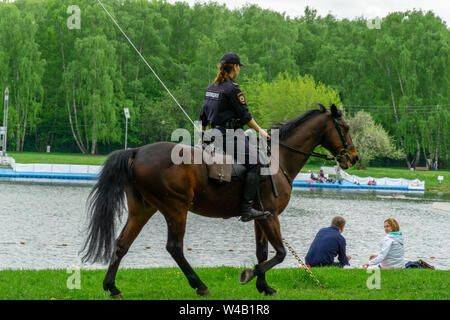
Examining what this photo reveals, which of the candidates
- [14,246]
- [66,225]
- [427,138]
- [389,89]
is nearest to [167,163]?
[14,246]

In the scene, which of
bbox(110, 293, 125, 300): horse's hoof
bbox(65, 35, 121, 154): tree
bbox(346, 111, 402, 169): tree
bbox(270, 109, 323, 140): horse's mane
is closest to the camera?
bbox(110, 293, 125, 300): horse's hoof

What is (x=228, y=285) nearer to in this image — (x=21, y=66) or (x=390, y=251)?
(x=390, y=251)

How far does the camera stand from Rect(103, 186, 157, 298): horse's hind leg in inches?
298

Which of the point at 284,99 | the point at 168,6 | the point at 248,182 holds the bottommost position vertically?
the point at 248,182

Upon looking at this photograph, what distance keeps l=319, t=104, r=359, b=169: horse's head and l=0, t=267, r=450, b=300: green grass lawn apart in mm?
1975

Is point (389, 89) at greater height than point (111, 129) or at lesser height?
greater

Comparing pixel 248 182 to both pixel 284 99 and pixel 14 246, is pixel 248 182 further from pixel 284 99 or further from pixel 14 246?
pixel 284 99

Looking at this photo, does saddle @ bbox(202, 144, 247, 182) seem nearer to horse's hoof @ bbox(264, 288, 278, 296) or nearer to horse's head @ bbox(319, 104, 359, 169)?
horse's hoof @ bbox(264, 288, 278, 296)

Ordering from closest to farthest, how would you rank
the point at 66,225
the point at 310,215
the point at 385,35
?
the point at 66,225 < the point at 310,215 < the point at 385,35

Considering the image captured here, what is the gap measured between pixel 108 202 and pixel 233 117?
2115 millimetres

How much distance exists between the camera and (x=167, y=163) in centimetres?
753

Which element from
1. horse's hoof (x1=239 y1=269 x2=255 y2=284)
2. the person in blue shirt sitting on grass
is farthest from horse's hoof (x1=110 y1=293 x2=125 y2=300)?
the person in blue shirt sitting on grass

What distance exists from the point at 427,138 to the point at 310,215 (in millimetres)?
47756

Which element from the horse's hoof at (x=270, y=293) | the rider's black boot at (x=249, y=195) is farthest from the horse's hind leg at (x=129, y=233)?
the horse's hoof at (x=270, y=293)
